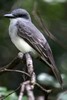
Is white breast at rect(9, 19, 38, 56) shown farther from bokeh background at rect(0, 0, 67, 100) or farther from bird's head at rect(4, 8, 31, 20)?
bokeh background at rect(0, 0, 67, 100)

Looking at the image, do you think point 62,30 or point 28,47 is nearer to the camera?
point 28,47

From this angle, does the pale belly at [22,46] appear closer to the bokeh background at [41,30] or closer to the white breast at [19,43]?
the white breast at [19,43]

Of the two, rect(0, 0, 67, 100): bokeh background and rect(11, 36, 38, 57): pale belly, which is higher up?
rect(11, 36, 38, 57): pale belly

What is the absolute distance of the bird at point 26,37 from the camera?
416 centimetres

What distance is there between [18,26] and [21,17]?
17 cm

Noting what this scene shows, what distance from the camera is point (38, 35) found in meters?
4.42

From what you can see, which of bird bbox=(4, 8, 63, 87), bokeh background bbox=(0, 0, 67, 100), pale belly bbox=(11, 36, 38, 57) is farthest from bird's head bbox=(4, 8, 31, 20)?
bokeh background bbox=(0, 0, 67, 100)

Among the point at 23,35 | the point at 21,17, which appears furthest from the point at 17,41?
the point at 21,17

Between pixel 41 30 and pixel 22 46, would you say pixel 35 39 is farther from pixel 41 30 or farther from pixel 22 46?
pixel 41 30

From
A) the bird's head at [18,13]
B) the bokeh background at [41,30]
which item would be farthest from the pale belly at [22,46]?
the bokeh background at [41,30]

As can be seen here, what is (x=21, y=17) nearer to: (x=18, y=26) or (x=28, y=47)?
(x=18, y=26)

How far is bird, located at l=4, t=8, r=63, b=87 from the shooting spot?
13.6ft


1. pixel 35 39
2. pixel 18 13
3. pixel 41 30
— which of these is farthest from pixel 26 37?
pixel 41 30

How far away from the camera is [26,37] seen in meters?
4.38
